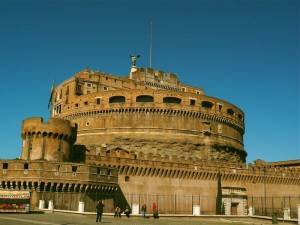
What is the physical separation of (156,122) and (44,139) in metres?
21.3

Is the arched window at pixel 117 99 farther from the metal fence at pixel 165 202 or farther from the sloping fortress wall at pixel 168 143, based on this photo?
the metal fence at pixel 165 202

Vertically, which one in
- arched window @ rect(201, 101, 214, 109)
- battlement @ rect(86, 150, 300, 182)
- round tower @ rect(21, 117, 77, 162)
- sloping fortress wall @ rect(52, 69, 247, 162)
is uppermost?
arched window @ rect(201, 101, 214, 109)

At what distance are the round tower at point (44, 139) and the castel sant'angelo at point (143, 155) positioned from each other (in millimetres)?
94

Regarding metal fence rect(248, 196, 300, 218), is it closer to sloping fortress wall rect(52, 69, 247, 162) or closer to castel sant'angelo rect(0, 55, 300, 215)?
castel sant'angelo rect(0, 55, 300, 215)

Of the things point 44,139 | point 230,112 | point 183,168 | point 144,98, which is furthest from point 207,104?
point 44,139

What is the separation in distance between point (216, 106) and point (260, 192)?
1476 cm

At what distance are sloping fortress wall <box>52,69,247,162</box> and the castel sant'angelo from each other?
0.14 meters

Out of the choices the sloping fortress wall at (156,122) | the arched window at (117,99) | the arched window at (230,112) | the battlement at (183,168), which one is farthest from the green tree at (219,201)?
the arched window at (117,99)

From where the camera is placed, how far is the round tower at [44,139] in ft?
117

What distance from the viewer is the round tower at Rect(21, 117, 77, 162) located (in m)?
35.8

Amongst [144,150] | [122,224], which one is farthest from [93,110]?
[122,224]

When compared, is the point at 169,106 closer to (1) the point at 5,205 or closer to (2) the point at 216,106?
(2) the point at 216,106

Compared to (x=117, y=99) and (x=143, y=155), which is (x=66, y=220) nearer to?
(x=143, y=155)

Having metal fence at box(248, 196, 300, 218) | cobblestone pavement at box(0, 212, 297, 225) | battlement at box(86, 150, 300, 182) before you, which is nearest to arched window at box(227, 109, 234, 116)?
battlement at box(86, 150, 300, 182)
